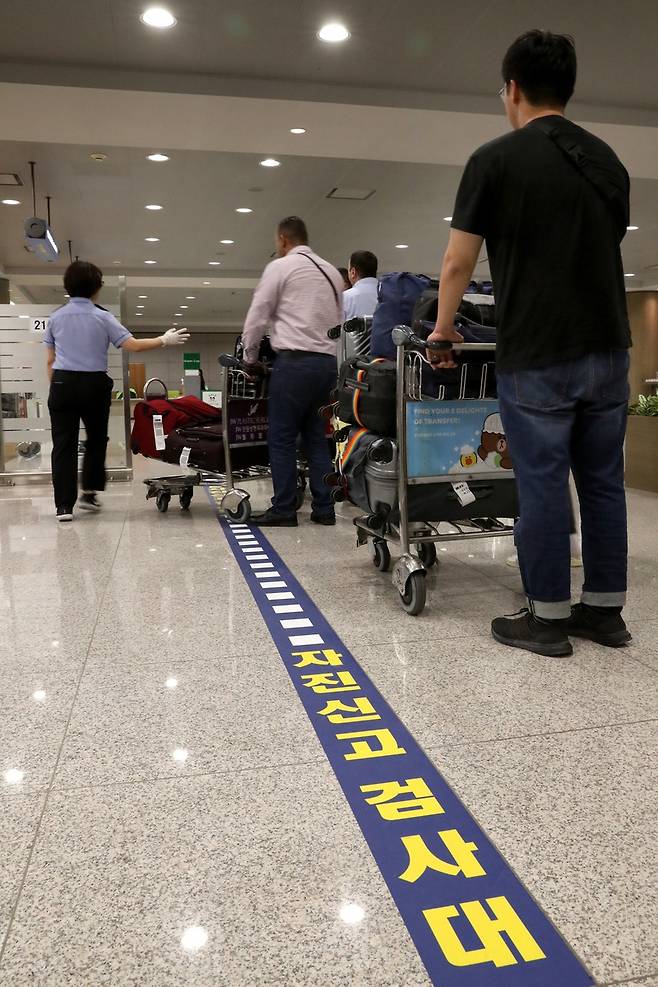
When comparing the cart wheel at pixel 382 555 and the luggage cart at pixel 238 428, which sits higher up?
the luggage cart at pixel 238 428

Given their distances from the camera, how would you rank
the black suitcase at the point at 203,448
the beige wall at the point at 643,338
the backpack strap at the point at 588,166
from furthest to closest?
the beige wall at the point at 643,338, the black suitcase at the point at 203,448, the backpack strap at the point at 588,166

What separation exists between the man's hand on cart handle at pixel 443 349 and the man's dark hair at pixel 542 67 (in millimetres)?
659

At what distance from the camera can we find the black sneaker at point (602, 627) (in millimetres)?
2160

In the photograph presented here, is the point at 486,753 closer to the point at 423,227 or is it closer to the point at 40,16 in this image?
the point at 40,16

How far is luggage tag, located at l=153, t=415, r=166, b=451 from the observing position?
4508mm

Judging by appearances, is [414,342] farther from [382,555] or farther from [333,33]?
[333,33]

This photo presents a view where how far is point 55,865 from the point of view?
3.90 feet

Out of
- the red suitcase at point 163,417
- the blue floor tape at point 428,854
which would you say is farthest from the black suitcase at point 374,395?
the red suitcase at point 163,417

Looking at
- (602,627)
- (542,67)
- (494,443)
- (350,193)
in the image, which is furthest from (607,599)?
(350,193)

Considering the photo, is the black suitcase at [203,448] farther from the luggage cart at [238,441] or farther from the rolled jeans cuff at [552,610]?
the rolled jeans cuff at [552,610]

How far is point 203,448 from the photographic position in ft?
14.7

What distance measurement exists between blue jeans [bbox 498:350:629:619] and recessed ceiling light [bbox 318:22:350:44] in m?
4.41

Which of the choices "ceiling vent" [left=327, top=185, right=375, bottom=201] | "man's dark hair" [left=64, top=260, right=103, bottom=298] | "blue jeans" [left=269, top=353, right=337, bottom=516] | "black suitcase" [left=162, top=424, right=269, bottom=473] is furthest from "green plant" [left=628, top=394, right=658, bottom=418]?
"ceiling vent" [left=327, top=185, right=375, bottom=201]

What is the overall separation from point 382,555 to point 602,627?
1082 mm
